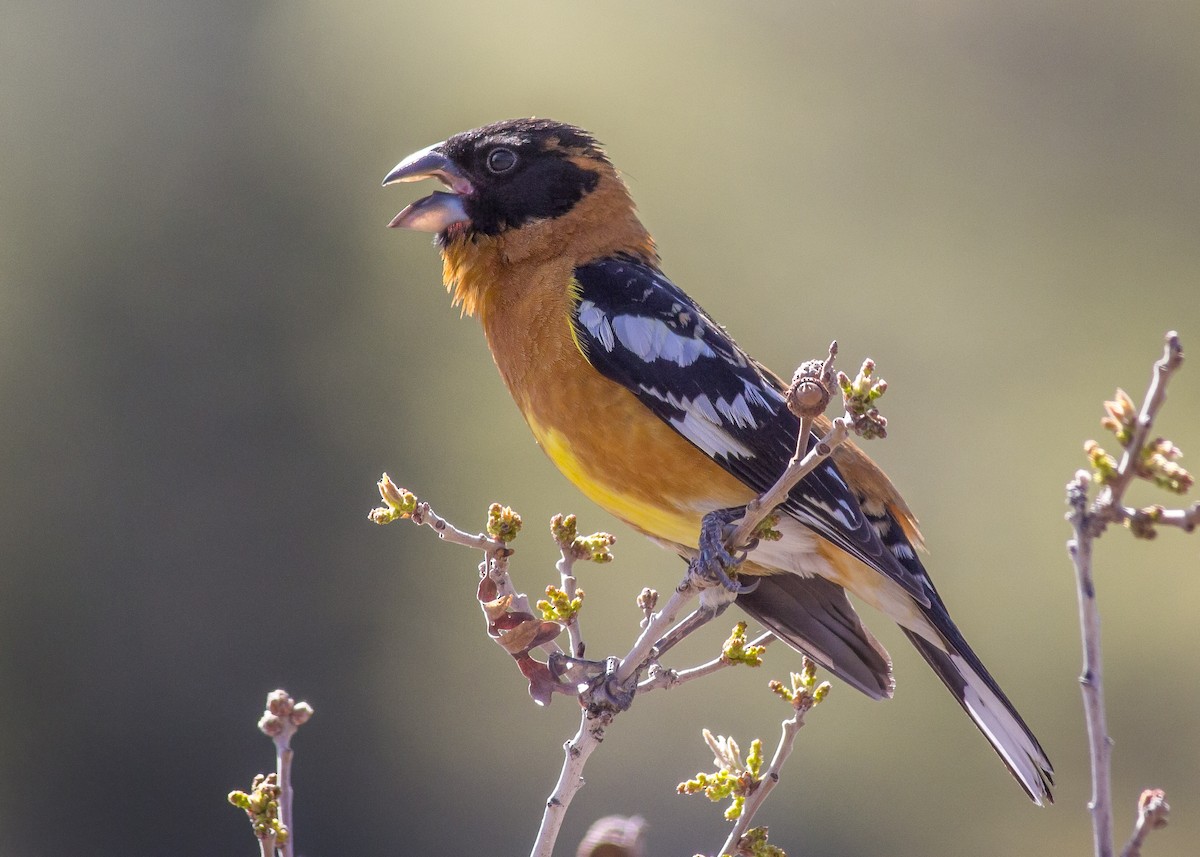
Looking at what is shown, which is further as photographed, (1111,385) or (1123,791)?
(1111,385)

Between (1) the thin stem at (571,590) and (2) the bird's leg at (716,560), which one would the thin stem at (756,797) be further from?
(1) the thin stem at (571,590)

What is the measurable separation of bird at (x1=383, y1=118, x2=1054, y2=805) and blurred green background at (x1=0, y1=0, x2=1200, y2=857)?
8747mm

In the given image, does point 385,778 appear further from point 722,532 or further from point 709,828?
point 722,532

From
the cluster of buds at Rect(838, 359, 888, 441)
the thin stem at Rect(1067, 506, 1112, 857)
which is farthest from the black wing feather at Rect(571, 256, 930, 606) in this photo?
the thin stem at Rect(1067, 506, 1112, 857)

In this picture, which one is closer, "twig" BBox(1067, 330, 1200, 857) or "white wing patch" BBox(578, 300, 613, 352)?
"twig" BBox(1067, 330, 1200, 857)

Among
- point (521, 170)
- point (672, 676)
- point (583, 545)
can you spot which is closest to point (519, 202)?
point (521, 170)

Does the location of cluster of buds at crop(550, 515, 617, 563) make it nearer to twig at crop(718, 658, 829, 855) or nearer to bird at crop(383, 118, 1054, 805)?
bird at crop(383, 118, 1054, 805)

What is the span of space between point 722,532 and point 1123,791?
37.8 feet

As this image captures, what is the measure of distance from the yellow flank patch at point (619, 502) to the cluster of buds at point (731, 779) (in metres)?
0.84

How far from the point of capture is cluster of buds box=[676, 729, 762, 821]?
3191mm

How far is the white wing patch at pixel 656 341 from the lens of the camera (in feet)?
13.4

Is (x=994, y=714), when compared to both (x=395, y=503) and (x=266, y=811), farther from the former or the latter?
(x=266, y=811)

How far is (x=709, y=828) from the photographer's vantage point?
13.1m

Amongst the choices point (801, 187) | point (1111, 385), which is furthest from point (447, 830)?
point (801, 187)
